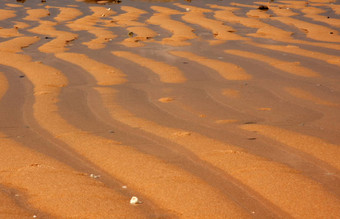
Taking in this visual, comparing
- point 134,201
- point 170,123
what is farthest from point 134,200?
point 170,123

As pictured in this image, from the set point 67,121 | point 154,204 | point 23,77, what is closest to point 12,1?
point 23,77

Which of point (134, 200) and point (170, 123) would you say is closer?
point (134, 200)

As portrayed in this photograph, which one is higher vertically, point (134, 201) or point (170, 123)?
point (134, 201)

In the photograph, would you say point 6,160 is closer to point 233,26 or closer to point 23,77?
point 23,77

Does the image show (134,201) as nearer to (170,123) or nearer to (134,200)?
(134,200)

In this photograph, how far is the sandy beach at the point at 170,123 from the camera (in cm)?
241

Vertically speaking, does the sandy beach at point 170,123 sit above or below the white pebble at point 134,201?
below

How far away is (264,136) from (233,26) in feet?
16.6

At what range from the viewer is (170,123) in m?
3.58

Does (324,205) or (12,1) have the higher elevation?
(324,205)

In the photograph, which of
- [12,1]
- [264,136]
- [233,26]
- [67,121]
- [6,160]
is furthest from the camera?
[12,1]

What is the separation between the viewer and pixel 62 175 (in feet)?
8.80

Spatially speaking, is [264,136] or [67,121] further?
[67,121]

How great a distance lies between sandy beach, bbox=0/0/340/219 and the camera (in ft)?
7.91
